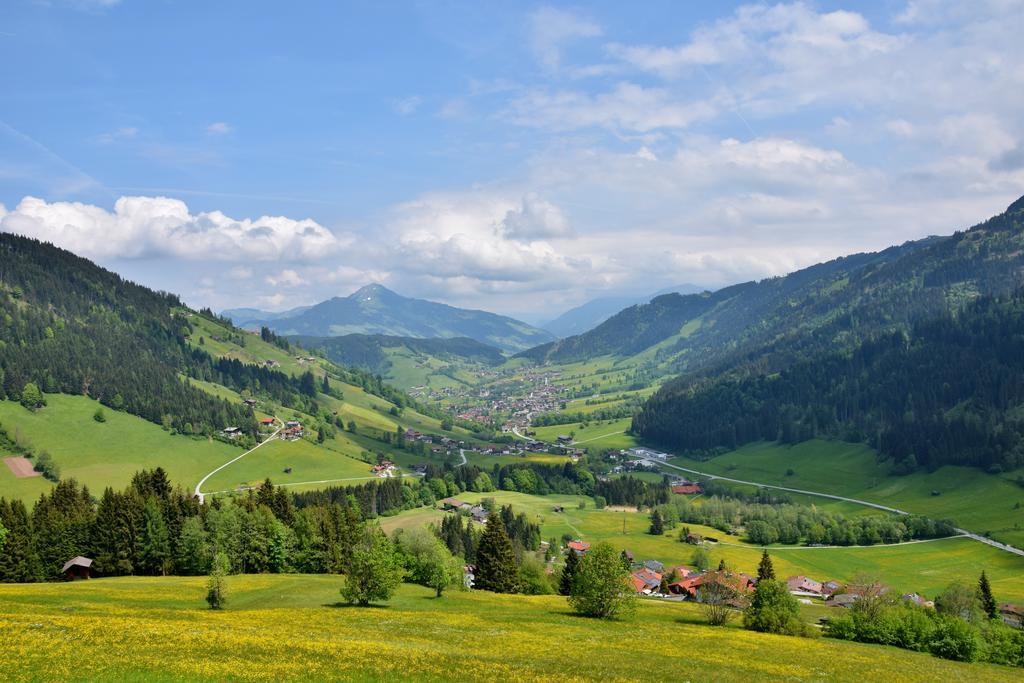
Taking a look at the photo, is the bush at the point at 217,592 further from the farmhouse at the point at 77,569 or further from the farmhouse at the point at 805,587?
the farmhouse at the point at 805,587

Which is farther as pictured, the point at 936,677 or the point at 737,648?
the point at 737,648

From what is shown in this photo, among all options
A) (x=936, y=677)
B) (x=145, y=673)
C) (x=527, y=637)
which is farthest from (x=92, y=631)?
(x=936, y=677)

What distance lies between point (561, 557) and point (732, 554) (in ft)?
145

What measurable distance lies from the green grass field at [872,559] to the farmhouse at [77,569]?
91014 millimetres

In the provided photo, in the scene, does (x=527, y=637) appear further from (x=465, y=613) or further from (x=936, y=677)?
(x=936, y=677)

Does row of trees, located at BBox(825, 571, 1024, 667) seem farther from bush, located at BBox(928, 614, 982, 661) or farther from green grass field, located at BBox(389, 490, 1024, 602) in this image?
green grass field, located at BBox(389, 490, 1024, 602)

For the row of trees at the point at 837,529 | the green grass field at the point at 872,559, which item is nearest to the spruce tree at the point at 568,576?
the green grass field at the point at 872,559

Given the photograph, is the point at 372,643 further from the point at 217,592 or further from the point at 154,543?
the point at 154,543

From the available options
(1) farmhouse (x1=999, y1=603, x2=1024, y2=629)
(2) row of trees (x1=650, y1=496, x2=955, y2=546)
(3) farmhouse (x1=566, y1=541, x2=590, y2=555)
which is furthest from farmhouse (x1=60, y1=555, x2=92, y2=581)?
(2) row of trees (x1=650, y1=496, x2=955, y2=546)

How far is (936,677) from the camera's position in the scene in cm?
5709

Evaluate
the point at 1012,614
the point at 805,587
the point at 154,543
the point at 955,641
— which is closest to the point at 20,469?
the point at 154,543

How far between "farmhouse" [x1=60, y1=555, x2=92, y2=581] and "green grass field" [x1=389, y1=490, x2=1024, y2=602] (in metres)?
91.0

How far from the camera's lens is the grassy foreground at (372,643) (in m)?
39.3

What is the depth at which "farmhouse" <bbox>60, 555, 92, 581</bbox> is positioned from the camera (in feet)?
292
